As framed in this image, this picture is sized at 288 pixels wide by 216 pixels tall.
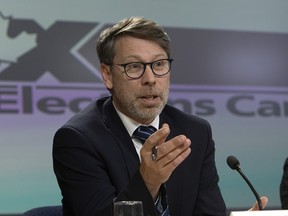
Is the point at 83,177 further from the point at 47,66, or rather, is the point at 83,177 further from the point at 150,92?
the point at 47,66

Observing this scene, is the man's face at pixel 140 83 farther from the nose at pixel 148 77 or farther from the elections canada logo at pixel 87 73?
the elections canada logo at pixel 87 73

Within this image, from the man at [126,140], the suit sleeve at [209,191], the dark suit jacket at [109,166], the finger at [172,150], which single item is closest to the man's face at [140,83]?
the man at [126,140]

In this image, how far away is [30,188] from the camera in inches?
156

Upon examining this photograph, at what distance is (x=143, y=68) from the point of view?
2586 mm

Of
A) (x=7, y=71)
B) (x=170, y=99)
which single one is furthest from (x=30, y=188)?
(x=170, y=99)

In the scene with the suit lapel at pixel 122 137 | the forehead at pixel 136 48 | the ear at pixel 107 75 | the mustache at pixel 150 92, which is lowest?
the suit lapel at pixel 122 137

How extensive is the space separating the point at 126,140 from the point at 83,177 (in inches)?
10.0

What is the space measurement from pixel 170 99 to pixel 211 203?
5.39ft

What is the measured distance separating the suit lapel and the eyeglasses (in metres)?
0.22

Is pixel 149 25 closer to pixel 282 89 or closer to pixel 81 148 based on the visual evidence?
pixel 81 148

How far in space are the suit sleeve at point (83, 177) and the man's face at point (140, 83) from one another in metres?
0.25

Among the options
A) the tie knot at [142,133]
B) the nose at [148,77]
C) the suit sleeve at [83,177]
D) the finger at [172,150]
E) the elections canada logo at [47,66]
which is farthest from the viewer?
the elections canada logo at [47,66]

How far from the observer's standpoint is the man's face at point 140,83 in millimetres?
2568

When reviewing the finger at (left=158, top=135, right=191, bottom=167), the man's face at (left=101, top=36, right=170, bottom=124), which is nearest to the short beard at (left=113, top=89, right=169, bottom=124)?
the man's face at (left=101, top=36, right=170, bottom=124)
